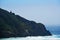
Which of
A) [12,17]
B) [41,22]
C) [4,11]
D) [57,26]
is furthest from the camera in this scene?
[12,17]

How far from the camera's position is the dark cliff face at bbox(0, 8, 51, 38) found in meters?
6.39

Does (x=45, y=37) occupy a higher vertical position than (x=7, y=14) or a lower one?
lower

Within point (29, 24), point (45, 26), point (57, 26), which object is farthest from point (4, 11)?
point (57, 26)

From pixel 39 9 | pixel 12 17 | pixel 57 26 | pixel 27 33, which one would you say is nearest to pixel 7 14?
pixel 12 17

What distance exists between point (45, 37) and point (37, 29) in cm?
68

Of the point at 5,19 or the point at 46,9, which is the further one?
the point at 5,19

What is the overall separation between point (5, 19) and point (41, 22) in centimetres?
121

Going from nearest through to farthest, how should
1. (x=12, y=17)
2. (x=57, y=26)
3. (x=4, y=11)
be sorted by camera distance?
(x=57, y=26)
(x=4, y=11)
(x=12, y=17)

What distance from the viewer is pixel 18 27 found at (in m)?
6.88

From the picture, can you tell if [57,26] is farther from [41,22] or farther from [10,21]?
[10,21]

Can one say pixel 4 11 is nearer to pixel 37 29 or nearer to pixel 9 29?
pixel 9 29

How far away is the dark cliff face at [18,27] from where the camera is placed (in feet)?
21.0

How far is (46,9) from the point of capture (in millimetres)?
6039

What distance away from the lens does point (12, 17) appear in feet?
23.7
